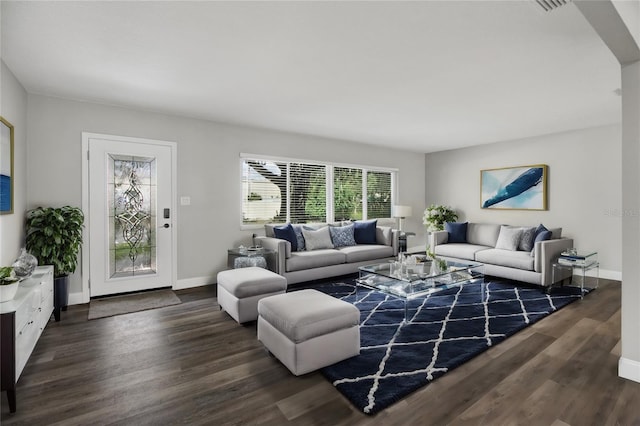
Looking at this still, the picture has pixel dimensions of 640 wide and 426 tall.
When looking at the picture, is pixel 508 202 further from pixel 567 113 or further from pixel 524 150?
pixel 567 113

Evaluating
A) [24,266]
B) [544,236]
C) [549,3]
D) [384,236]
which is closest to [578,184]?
[544,236]

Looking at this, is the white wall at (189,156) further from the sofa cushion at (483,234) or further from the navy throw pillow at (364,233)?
the sofa cushion at (483,234)

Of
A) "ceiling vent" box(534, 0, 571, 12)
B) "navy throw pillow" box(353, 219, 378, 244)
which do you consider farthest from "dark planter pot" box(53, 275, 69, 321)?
"ceiling vent" box(534, 0, 571, 12)

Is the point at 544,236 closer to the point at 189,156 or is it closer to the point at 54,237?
the point at 189,156

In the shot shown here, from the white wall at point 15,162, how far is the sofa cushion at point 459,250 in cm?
571

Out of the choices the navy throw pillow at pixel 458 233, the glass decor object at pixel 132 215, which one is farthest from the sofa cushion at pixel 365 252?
the glass decor object at pixel 132 215

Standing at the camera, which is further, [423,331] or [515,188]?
[515,188]

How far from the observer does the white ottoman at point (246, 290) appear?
3.21 meters

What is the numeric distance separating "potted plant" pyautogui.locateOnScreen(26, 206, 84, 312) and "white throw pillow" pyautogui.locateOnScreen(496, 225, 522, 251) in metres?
5.87

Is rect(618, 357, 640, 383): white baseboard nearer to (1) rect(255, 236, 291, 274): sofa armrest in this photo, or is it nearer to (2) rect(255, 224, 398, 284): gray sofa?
(2) rect(255, 224, 398, 284): gray sofa

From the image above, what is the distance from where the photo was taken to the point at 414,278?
3.48m

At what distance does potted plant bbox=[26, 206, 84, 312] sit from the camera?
3.36m

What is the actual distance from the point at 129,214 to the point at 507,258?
5346mm

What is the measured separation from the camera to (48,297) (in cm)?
303
